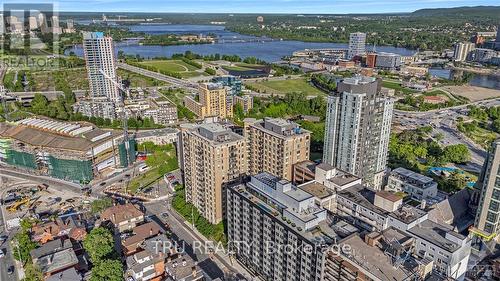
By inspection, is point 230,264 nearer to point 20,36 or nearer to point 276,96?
A: point 276,96

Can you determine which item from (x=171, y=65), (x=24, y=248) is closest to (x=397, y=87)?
(x=171, y=65)

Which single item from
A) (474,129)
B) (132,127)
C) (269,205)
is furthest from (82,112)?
(474,129)

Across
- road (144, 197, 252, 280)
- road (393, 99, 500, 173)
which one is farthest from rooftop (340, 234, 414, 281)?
road (393, 99, 500, 173)

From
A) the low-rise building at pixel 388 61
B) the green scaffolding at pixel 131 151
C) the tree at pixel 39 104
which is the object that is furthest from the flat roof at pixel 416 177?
the low-rise building at pixel 388 61

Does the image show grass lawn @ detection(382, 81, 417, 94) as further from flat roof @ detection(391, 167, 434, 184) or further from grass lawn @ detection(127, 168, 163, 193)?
grass lawn @ detection(127, 168, 163, 193)

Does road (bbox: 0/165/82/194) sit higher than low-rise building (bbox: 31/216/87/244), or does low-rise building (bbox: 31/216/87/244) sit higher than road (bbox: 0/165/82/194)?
low-rise building (bbox: 31/216/87/244)

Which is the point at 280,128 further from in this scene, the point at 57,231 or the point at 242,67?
the point at 242,67

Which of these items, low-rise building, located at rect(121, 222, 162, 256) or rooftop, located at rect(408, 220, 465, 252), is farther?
low-rise building, located at rect(121, 222, 162, 256)

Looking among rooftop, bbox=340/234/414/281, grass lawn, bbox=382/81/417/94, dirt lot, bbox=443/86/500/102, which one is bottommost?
dirt lot, bbox=443/86/500/102
